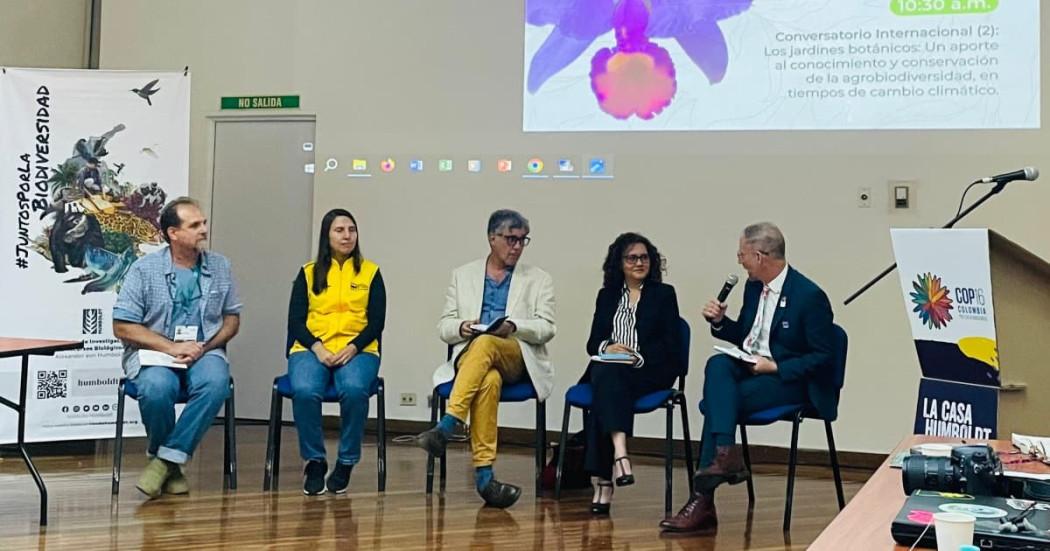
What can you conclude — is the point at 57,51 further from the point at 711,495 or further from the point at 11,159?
the point at 711,495

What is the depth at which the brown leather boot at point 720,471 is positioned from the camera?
380 cm

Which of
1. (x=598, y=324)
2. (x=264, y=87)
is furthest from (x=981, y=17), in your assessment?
(x=264, y=87)

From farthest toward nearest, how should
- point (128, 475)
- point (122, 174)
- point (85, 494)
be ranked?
1. point (122, 174)
2. point (128, 475)
3. point (85, 494)

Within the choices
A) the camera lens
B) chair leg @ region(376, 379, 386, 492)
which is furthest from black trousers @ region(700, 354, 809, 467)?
the camera lens

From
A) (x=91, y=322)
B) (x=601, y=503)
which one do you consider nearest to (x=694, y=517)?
(x=601, y=503)

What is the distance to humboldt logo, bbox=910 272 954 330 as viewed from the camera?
10.2 ft

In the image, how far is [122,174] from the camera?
505 cm

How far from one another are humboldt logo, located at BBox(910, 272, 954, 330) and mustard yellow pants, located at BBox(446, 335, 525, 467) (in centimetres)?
171

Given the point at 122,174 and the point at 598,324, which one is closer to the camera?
the point at 598,324

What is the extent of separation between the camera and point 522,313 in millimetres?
4582

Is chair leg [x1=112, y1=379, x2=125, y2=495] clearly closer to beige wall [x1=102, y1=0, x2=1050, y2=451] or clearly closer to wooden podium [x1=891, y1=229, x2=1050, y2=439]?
beige wall [x1=102, y1=0, x2=1050, y2=451]

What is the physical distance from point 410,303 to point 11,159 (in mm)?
2168

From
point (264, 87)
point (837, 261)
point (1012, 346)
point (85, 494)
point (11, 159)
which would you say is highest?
point (264, 87)

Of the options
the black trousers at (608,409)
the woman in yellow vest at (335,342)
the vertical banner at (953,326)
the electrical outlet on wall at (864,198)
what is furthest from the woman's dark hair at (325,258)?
the electrical outlet on wall at (864,198)
